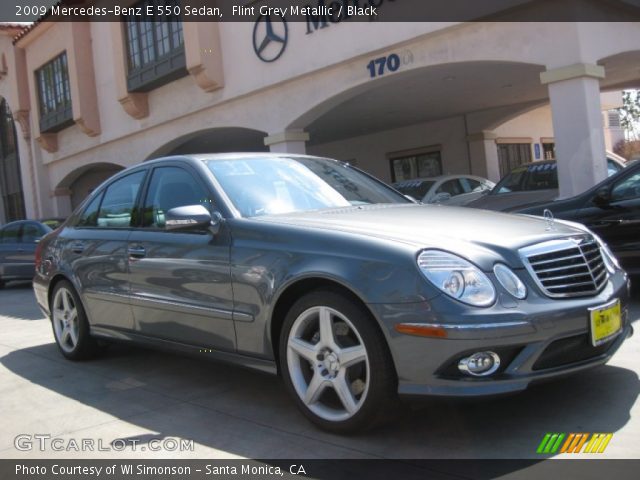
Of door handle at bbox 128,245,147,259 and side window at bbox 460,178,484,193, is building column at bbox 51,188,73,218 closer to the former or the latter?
side window at bbox 460,178,484,193

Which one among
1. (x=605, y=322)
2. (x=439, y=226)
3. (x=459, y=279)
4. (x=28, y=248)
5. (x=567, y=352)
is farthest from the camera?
(x=28, y=248)

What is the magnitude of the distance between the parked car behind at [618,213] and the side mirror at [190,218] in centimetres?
421

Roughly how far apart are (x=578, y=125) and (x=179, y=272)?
7.15m

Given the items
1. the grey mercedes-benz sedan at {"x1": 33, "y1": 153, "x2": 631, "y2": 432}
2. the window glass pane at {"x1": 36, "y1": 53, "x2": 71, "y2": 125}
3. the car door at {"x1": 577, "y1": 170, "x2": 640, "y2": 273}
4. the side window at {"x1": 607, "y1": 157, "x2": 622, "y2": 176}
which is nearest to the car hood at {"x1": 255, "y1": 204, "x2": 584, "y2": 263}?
the grey mercedes-benz sedan at {"x1": 33, "y1": 153, "x2": 631, "y2": 432}

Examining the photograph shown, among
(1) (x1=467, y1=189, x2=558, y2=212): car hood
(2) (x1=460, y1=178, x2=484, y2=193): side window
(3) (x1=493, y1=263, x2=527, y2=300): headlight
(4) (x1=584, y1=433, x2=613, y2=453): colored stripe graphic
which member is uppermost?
(2) (x1=460, y1=178, x2=484, y2=193): side window

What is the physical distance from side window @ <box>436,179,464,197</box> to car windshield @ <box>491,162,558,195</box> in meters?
2.24

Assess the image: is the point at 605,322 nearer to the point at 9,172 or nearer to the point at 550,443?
the point at 550,443

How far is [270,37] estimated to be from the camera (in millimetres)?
13828

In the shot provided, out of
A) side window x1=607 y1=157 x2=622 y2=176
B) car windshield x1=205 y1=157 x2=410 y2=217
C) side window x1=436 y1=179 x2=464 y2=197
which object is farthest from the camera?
side window x1=436 y1=179 x2=464 y2=197

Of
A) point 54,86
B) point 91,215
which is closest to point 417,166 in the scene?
point 54,86

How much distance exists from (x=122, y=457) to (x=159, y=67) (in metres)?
14.6

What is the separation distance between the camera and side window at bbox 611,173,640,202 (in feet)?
21.7

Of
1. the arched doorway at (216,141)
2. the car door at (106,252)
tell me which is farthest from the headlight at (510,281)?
the arched doorway at (216,141)

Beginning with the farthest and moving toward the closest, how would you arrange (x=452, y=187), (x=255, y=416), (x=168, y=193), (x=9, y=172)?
(x=9, y=172)
(x=452, y=187)
(x=168, y=193)
(x=255, y=416)
